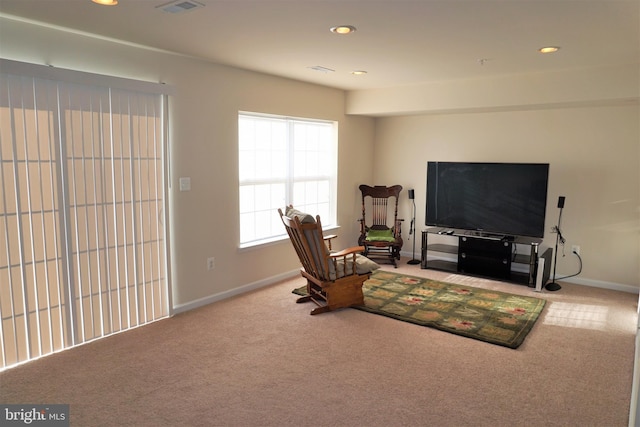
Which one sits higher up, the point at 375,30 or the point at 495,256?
the point at 375,30

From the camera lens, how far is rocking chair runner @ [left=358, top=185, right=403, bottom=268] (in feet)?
19.2

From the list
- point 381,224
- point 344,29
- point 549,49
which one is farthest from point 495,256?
point 344,29

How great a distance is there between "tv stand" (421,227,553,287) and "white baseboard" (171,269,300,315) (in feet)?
6.25

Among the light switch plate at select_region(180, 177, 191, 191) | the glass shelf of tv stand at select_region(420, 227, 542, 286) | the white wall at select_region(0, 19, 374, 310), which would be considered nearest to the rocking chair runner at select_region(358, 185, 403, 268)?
the glass shelf of tv stand at select_region(420, 227, 542, 286)

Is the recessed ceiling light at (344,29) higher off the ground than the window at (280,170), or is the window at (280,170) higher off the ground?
the recessed ceiling light at (344,29)

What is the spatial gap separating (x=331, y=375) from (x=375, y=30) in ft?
7.93

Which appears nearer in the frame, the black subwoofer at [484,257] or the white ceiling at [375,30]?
the white ceiling at [375,30]

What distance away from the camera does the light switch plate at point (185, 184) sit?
4.04 metres

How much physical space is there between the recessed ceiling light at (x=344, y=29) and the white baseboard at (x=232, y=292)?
280 centimetres

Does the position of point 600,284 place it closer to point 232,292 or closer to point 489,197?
point 489,197

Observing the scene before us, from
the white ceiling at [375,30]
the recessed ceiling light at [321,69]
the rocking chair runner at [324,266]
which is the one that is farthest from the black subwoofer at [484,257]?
the recessed ceiling light at [321,69]

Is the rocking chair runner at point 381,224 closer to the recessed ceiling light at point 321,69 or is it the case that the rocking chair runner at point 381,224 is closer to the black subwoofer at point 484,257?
the black subwoofer at point 484,257

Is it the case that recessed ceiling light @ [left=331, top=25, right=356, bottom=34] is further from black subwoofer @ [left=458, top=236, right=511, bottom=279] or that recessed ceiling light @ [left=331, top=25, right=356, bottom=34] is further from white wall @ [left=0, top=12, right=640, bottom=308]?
black subwoofer @ [left=458, top=236, right=511, bottom=279]

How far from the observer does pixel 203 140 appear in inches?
165
